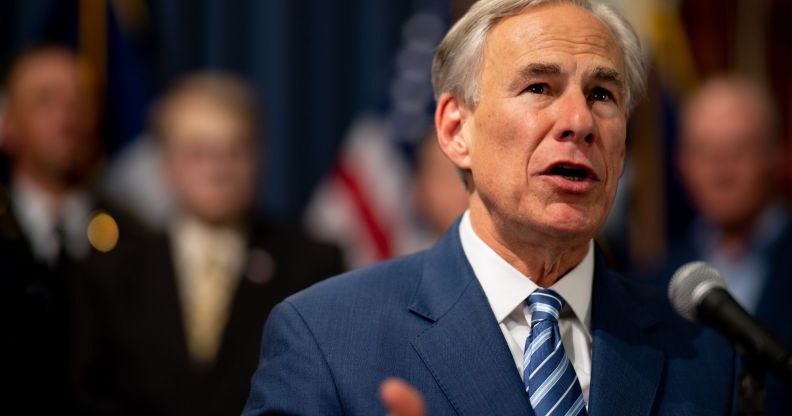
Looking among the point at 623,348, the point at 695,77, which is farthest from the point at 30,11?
the point at 623,348

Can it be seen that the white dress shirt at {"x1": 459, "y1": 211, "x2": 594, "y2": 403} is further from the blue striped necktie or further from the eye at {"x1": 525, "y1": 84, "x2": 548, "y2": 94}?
the eye at {"x1": 525, "y1": 84, "x2": 548, "y2": 94}

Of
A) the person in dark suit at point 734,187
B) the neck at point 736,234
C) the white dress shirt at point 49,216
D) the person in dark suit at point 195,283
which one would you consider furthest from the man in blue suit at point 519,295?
the white dress shirt at point 49,216

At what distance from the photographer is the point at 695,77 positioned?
5.92 meters

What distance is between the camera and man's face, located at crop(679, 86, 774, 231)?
4.59 meters

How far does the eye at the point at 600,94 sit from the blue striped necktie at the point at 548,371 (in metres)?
0.44

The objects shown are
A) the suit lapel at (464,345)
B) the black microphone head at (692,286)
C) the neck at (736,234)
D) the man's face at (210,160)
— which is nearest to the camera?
the black microphone head at (692,286)

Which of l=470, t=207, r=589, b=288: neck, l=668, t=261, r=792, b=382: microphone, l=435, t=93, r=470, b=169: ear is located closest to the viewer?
l=668, t=261, r=792, b=382: microphone

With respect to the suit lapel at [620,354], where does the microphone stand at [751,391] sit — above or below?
above

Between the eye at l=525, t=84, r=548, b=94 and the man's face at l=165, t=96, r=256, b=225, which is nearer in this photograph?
the eye at l=525, t=84, r=548, b=94

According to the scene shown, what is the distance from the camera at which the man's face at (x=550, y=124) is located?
233cm

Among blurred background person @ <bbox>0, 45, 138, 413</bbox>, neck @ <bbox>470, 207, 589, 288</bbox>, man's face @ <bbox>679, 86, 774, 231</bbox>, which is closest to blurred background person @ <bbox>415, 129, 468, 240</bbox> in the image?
man's face @ <bbox>679, 86, 774, 231</bbox>

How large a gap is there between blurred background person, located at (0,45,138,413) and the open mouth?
2211mm

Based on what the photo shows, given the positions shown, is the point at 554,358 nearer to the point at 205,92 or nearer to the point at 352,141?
the point at 205,92

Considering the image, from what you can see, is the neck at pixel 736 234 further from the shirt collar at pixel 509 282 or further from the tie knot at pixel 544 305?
the tie knot at pixel 544 305
